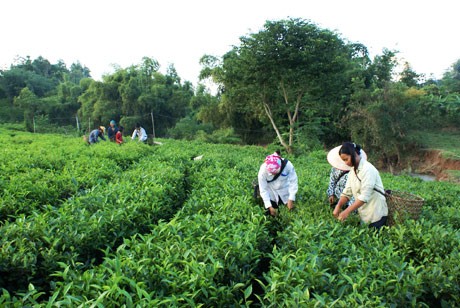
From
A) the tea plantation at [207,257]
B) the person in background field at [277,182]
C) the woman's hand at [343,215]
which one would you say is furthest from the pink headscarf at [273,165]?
the woman's hand at [343,215]

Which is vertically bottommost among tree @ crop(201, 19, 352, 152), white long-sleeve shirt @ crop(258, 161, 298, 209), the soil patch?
the soil patch

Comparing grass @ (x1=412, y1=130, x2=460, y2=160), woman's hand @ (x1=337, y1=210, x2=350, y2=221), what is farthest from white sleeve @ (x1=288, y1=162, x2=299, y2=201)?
grass @ (x1=412, y1=130, x2=460, y2=160)

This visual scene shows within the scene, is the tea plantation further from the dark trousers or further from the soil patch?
the soil patch

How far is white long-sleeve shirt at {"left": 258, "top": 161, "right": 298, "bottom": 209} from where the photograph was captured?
14.7 feet

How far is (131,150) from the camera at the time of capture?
9297 mm

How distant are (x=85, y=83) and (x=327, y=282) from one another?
129 feet

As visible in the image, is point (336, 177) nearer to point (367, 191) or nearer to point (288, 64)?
point (367, 191)

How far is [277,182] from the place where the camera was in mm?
4594

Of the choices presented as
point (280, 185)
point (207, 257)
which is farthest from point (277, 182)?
point (207, 257)

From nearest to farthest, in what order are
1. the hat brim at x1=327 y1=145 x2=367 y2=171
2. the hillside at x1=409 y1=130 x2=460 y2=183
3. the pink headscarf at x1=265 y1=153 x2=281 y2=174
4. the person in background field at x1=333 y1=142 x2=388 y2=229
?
the person in background field at x1=333 y1=142 x2=388 y2=229
the hat brim at x1=327 y1=145 x2=367 y2=171
the pink headscarf at x1=265 y1=153 x2=281 y2=174
the hillside at x1=409 y1=130 x2=460 y2=183

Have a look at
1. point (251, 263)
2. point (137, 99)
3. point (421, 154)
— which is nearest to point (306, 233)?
point (251, 263)

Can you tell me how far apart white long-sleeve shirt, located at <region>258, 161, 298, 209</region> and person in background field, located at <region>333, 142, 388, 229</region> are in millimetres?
836

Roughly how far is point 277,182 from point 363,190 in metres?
1.34

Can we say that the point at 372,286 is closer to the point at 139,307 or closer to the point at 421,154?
the point at 139,307
